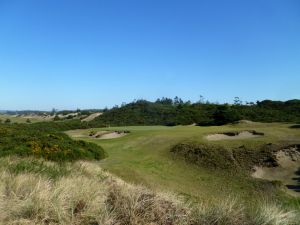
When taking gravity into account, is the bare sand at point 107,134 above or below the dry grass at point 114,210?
below

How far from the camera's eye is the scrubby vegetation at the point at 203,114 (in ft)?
165

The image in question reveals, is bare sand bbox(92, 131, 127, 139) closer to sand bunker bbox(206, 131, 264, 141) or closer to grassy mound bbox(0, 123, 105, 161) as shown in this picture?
sand bunker bbox(206, 131, 264, 141)

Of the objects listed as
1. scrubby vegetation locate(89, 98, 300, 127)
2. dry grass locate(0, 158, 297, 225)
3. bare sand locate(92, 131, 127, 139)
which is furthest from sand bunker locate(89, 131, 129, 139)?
dry grass locate(0, 158, 297, 225)

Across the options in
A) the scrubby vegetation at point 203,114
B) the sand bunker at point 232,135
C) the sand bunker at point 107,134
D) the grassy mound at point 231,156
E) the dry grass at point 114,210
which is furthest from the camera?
the scrubby vegetation at point 203,114

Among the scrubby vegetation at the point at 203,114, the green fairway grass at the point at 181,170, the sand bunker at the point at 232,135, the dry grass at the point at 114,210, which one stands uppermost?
the scrubby vegetation at the point at 203,114

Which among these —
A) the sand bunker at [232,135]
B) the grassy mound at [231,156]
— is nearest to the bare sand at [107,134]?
the sand bunker at [232,135]

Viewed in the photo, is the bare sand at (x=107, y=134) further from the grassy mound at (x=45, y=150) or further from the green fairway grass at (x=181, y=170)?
the grassy mound at (x=45, y=150)

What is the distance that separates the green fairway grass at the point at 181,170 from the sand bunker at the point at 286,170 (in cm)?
95

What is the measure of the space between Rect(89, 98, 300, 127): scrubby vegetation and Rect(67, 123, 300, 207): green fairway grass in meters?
20.6

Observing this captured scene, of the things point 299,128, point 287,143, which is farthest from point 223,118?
point 287,143

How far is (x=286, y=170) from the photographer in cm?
2125

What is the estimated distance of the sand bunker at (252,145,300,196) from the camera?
19.7 metres

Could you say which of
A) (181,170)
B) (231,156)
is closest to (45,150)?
(181,170)

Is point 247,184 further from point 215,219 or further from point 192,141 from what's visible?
point 215,219
